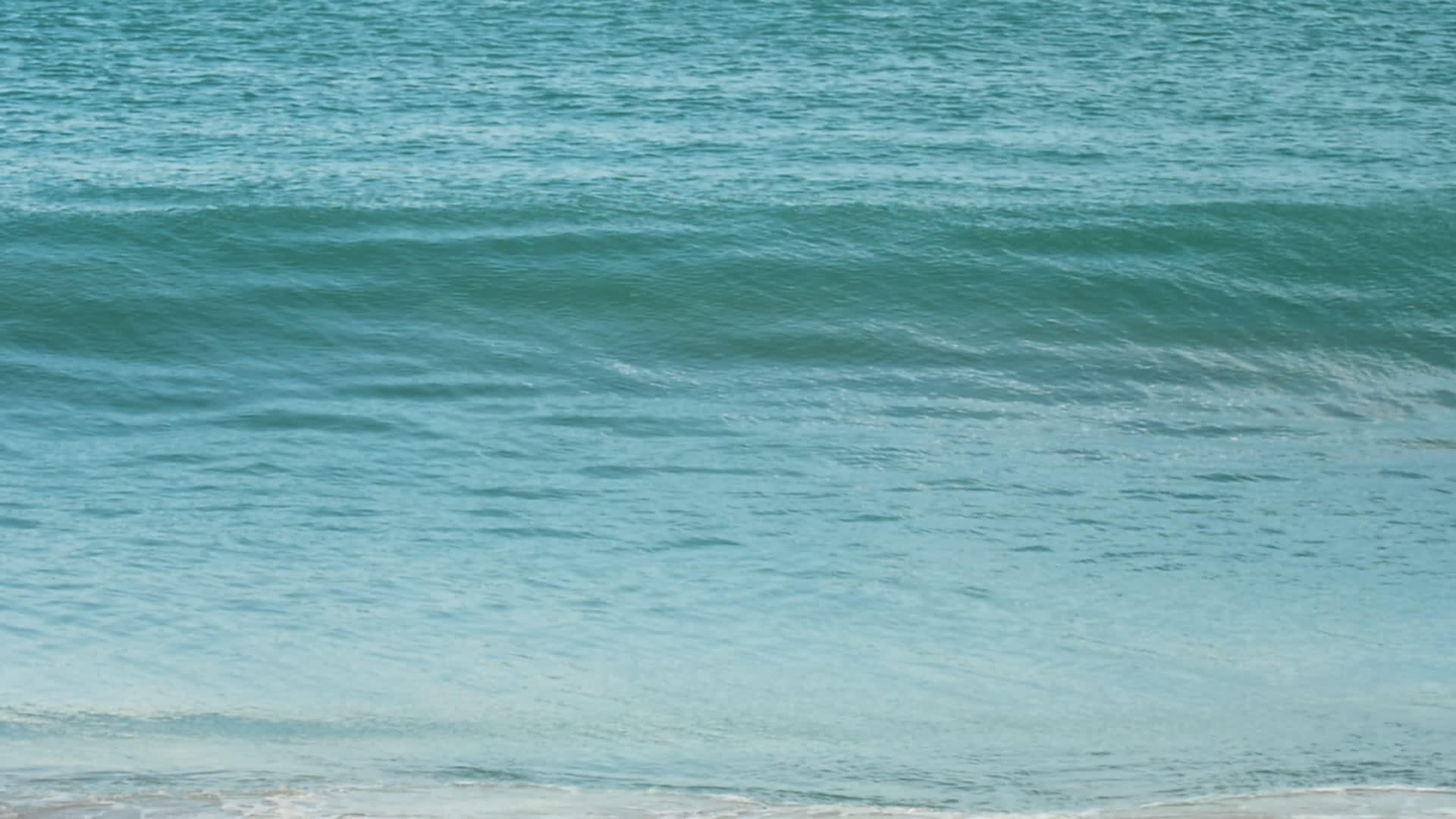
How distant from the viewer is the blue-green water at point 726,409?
11.8 meters

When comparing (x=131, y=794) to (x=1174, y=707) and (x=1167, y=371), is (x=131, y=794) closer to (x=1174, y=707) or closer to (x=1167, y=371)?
(x=1174, y=707)

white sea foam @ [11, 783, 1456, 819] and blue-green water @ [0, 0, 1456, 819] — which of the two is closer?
white sea foam @ [11, 783, 1456, 819]

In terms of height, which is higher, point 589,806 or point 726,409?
point 589,806

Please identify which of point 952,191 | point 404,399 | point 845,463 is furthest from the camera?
point 952,191

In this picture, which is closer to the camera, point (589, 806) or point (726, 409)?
point (589, 806)

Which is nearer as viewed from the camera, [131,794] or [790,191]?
[131,794]

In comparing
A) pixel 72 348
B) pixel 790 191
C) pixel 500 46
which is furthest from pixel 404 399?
pixel 500 46

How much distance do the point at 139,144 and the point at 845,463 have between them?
13.4 metres

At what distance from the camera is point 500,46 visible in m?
29.3

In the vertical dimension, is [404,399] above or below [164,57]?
below

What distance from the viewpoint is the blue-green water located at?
11.8 meters

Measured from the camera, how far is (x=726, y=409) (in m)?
19.7

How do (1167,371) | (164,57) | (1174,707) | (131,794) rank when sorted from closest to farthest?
(131,794)
(1174,707)
(1167,371)
(164,57)

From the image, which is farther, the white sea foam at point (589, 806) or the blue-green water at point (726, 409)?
the blue-green water at point (726, 409)
